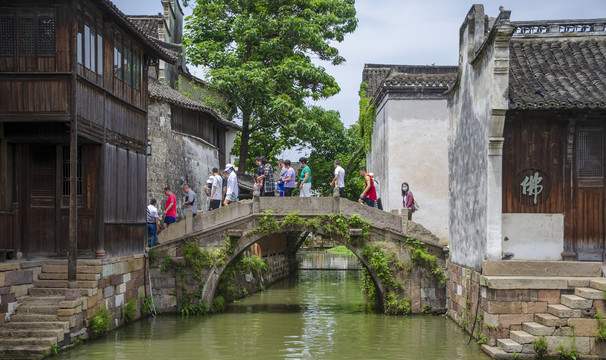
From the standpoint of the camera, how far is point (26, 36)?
45.3 ft

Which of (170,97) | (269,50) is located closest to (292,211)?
(170,97)

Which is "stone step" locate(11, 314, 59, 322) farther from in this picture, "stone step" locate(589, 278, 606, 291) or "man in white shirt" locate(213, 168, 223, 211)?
"stone step" locate(589, 278, 606, 291)

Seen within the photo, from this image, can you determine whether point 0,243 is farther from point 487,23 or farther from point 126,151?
point 487,23

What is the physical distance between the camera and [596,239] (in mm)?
14164

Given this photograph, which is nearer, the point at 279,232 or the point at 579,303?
the point at 579,303

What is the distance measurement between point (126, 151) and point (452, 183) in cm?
828

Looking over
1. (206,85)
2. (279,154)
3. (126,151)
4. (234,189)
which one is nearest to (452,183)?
(234,189)

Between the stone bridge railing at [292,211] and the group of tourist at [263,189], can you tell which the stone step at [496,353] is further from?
the group of tourist at [263,189]

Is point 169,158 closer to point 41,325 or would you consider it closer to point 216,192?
point 216,192

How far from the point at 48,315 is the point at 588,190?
1094cm

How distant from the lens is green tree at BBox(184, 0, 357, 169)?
1121 inches

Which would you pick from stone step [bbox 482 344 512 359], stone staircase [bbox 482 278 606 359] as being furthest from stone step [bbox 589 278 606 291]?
stone step [bbox 482 344 512 359]

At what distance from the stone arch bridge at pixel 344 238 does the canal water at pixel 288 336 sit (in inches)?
31.9

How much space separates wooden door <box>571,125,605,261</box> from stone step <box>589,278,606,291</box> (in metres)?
1.37
